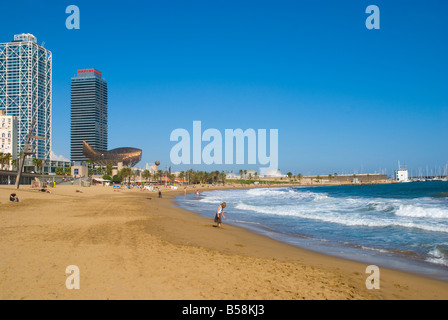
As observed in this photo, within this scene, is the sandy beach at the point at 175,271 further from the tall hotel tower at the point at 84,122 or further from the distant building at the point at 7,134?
the tall hotel tower at the point at 84,122

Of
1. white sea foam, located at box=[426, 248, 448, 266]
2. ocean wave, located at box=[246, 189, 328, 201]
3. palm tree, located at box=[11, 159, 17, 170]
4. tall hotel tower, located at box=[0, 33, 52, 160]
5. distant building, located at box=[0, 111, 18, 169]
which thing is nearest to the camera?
white sea foam, located at box=[426, 248, 448, 266]

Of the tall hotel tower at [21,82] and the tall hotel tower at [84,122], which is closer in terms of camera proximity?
the tall hotel tower at [21,82]

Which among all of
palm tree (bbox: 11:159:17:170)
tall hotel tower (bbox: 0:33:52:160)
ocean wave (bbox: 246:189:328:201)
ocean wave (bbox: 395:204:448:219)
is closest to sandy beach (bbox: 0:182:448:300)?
ocean wave (bbox: 395:204:448:219)

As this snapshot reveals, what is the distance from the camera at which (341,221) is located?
765 inches

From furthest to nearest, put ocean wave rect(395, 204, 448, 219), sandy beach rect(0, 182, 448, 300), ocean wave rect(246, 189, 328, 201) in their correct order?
ocean wave rect(246, 189, 328, 201) < ocean wave rect(395, 204, 448, 219) < sandy beach rect(0, 182, 448, 300)

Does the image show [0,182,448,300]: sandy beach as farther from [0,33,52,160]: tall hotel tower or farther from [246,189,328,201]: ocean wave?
[0,33,52,160]: tall hotel tower

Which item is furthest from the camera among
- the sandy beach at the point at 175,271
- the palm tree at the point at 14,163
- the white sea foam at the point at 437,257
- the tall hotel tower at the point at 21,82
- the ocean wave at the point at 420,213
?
the tall hotel tower at the point at 21,82

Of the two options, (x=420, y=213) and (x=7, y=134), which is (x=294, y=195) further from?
(x=7, y=134)

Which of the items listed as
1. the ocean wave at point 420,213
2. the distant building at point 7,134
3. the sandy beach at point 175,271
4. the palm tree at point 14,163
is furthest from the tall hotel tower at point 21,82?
the sandy beach at point 175,271

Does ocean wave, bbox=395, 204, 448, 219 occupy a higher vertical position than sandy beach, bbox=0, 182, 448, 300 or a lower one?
lower

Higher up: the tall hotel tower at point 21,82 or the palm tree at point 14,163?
the tall hotel tower at point 21,82
